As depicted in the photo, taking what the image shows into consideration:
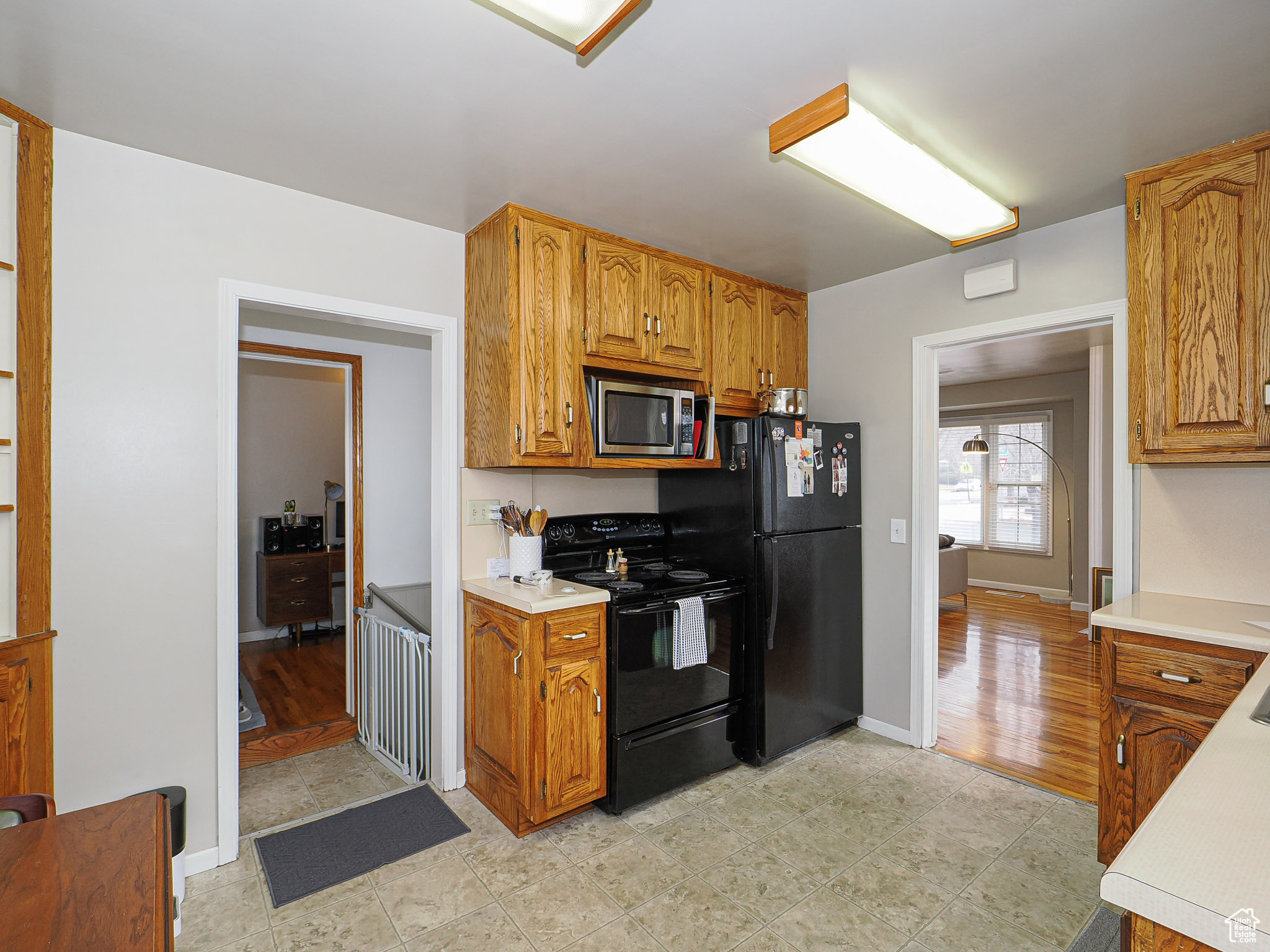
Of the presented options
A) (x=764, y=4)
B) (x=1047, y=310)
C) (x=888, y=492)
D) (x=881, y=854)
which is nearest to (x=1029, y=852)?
(x=881, y=854)

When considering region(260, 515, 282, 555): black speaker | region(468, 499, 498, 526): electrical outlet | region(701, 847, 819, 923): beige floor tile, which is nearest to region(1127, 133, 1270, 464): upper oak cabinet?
region(701, 847, 819, 923): beige floor tile

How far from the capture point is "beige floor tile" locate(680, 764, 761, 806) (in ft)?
9.03

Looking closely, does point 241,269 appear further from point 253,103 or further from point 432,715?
point 432,715

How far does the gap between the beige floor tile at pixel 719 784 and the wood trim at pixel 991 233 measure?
99.7 inches

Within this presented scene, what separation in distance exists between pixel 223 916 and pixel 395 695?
4.02ft

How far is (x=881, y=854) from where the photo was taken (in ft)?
7.63

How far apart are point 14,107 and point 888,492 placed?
364 centimetres

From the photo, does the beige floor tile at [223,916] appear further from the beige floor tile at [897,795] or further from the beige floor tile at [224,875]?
the beige floor tile at [897,795]

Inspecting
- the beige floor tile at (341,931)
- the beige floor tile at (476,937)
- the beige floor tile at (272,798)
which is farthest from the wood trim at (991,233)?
the beige floor tile at (272,798)

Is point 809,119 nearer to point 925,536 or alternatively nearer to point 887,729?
point 925,536

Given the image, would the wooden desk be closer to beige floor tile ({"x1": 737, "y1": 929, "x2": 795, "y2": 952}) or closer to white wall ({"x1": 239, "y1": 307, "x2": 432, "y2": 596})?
beige floor tile ({"x1": 737, "y1": 929, "x2": 795, "y2": 952})

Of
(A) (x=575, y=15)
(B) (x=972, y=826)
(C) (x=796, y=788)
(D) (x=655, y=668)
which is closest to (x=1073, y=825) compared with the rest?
(B) (x=972, y=826)

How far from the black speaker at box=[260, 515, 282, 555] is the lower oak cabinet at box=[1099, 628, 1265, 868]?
18.3 ft

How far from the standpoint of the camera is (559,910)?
2.03 m
